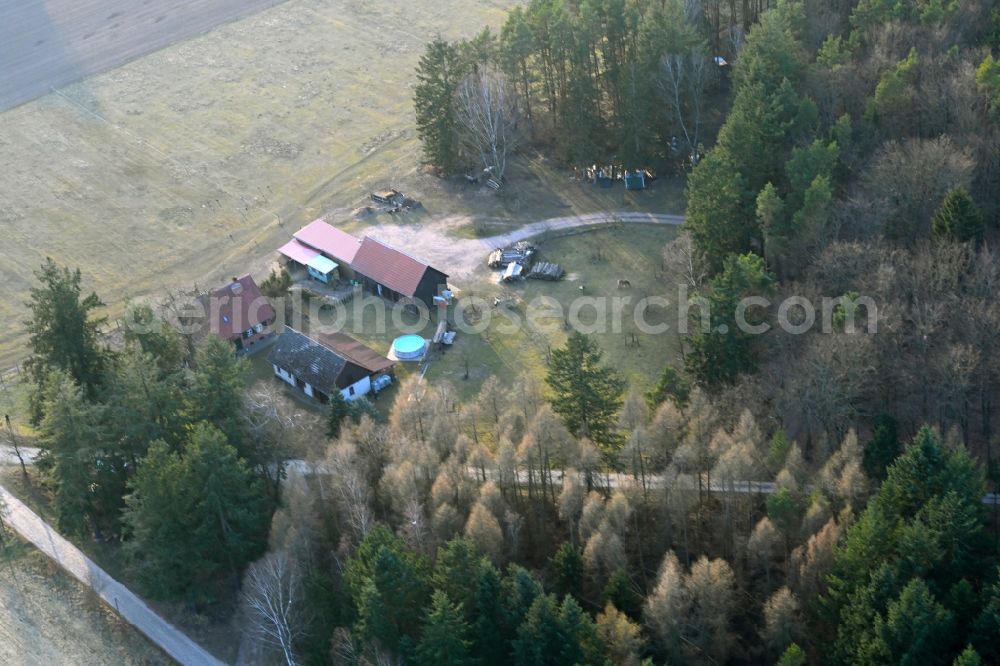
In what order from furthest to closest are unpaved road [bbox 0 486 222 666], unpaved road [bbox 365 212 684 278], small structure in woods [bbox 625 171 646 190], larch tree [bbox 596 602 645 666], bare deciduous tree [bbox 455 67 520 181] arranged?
1. small structure in woods [bbox 625 171 646 190]
2. bare deciduous tree [bbox 455 67 520 181]
3. unpaved road [bbox 365 212 684 278]
4. unpaved road [bbox 0 486 222 666]
5. larch tree [bbox 596 602 645 666]

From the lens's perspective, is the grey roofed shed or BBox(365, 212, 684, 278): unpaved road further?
BBox(365, 212, 684, 278): unpaved road

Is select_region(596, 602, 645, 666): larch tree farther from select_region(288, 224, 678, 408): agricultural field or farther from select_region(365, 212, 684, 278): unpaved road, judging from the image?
select_region(365, 212, 684, 278): unpaved road

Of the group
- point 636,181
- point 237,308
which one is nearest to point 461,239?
point 636,181

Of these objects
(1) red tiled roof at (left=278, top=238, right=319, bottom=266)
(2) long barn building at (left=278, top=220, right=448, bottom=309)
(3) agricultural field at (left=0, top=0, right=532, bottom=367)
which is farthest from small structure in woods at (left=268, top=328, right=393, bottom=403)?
(3) agricultural field at (left=0, top=0, right=532, bottom=367)

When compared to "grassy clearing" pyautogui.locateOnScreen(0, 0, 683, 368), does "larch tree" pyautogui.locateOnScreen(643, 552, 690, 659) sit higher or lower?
lower

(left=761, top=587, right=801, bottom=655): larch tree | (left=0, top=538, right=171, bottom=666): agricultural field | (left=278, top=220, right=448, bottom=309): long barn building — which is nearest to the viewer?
(left=761, top=587, right=801, bottom=655): larch tree

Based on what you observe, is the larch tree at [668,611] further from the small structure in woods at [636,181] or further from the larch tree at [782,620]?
the small structure in woods at [636,181]

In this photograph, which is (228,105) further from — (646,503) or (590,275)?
(646,503)
